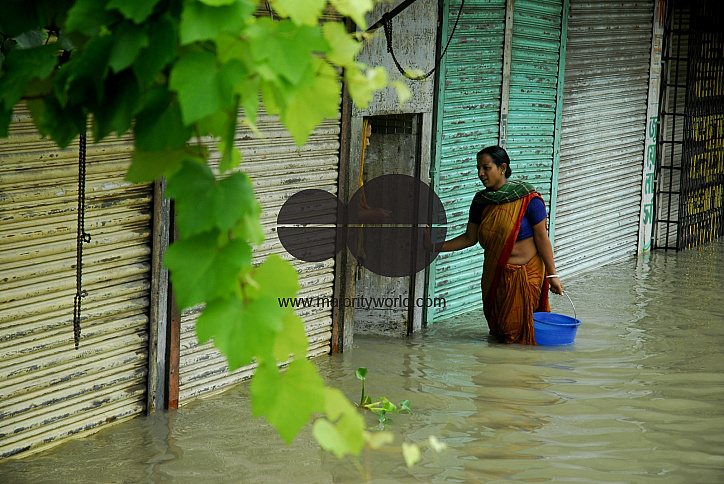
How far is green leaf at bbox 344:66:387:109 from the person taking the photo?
123cm

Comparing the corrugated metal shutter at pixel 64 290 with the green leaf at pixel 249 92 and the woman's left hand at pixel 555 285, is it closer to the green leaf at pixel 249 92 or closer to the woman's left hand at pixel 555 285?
the green leaf at pixel 249 92

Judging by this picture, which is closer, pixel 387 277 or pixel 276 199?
pixel 276 199

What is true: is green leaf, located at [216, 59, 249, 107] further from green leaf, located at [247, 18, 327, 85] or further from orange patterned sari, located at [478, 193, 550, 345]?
orange patterned sari, located at [478, 193, 550, 345]

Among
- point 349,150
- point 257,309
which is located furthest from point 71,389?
point 257,309

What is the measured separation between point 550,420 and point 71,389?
9.40 ft

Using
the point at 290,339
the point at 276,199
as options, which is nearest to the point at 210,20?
the point at 290,339

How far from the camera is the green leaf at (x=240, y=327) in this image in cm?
118

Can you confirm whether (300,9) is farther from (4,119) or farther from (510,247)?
(510,247)

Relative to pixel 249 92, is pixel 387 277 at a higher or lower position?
lower

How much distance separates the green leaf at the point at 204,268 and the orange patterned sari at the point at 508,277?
555 cm

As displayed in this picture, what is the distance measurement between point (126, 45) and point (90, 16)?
0.08 m

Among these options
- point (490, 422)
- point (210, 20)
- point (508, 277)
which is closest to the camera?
point (210, 20)

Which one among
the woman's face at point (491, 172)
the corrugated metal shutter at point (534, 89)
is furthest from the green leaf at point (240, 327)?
the corrugated metal shutter at point (534, 89)

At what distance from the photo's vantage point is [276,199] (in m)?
5.72
